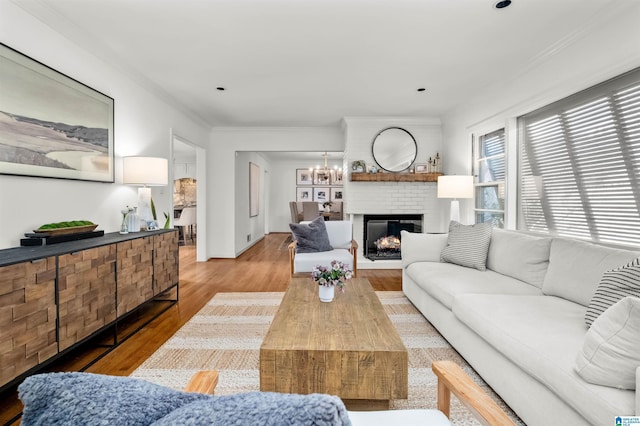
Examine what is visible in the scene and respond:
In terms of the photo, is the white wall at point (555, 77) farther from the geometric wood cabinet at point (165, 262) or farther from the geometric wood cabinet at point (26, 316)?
the geometric wood cabinet at point (26, 316)

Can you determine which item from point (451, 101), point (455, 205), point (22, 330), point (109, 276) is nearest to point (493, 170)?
point (455, 205)

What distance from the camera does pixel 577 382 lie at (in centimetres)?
128

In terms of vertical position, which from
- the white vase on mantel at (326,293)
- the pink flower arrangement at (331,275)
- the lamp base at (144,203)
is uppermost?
the lamp base at (144,203)

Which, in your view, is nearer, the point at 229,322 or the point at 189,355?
the point at 189,355

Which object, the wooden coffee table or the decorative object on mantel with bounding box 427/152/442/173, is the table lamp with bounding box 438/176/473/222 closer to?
the decorative object on mantel with bounding box 427/152/442/173

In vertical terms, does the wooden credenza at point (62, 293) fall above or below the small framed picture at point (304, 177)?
below

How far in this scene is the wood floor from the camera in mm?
2234

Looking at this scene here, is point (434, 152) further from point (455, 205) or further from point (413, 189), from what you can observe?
point (455, 205)

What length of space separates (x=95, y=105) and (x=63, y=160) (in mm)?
650

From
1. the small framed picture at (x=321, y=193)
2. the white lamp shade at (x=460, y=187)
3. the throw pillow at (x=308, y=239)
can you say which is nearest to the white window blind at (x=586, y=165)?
the white lamp shade at (x=460, y=187)

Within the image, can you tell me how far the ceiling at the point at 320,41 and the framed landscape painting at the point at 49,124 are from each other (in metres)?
0.42

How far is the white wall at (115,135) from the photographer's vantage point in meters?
2.15

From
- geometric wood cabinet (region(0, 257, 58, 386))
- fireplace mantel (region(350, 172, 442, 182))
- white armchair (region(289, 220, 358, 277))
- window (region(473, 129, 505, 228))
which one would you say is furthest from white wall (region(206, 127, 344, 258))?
geometric wood cabinet (region(0, 257, 58, 386))

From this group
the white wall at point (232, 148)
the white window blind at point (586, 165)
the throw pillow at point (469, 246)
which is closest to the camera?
the white window blind at point (586, 165)
